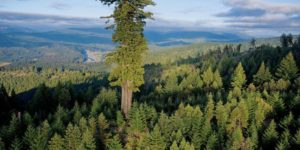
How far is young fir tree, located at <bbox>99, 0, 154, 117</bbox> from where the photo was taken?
169 ft

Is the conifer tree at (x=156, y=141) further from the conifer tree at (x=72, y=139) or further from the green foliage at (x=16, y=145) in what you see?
the green foliage at (x=16, y=145)

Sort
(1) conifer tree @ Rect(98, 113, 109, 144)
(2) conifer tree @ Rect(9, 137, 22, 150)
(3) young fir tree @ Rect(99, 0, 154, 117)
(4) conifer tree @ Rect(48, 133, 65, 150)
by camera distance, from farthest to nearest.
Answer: (3) young fir tree @ Rect(99, 0, 154, 117)
(1) conifer tree @ Rect(98, 113, 109, 144)
(2) conifer tree @ Rect(9, 137, 22, 150)
(4) conifer tree @ Rect(48, 133, 65, 150)

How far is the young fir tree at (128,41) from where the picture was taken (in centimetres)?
5141

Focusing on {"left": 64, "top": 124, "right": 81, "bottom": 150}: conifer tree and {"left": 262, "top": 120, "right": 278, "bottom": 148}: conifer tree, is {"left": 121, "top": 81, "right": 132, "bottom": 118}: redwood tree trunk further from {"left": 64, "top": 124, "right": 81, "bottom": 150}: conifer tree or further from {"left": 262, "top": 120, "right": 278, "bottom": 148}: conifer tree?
{"left": 262, "top": 120, "right": 278, "bottom": 148}: conifer tree

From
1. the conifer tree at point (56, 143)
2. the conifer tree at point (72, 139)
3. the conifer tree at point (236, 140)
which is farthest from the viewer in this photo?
the conifer tree at point (236, 140)

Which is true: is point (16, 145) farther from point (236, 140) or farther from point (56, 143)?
point (236, 140)

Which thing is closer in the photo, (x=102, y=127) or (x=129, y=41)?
(x=102, y=127)

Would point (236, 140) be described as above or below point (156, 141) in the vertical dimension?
below

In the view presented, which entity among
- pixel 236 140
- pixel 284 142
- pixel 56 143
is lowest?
pixel 56 143

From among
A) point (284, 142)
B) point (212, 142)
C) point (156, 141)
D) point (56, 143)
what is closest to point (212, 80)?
point (212, 142)

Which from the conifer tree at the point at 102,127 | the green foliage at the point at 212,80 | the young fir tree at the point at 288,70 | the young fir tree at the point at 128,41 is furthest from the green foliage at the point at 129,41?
the young fir tree at the point at 288,70

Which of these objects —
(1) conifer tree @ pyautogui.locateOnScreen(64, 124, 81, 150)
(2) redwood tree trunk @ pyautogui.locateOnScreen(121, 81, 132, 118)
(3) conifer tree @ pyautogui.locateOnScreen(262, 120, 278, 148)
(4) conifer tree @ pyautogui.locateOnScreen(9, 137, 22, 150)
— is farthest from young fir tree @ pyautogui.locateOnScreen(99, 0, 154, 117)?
(3) conifer tree @ pyautogui.locateOnScreen(262, 120, 278, 148)

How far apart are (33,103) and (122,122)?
121 feet

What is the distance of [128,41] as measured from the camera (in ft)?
170
